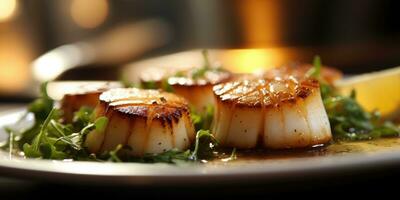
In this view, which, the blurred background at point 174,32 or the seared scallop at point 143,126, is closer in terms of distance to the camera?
the seared scallop at point 143,126

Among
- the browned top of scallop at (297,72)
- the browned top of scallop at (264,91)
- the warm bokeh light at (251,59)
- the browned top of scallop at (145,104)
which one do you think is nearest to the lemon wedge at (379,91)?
the browned top of scallop at (297,72)

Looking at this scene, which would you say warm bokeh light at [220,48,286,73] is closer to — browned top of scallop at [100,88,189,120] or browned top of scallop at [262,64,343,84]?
browned top of scallop at [262,64,343,84]

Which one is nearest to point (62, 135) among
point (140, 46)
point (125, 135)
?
point (125, 135)

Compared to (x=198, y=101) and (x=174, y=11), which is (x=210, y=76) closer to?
(x=198, y=101)

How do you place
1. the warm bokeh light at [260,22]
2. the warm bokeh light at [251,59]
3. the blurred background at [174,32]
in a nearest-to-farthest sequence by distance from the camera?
the warm bokeh light at [251,59], the blurred background at [174,32], the warm bokeh light at [260,22]

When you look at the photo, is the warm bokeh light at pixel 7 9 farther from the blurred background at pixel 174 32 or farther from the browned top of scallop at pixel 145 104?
the browned top of scallop at pixel 145 104
